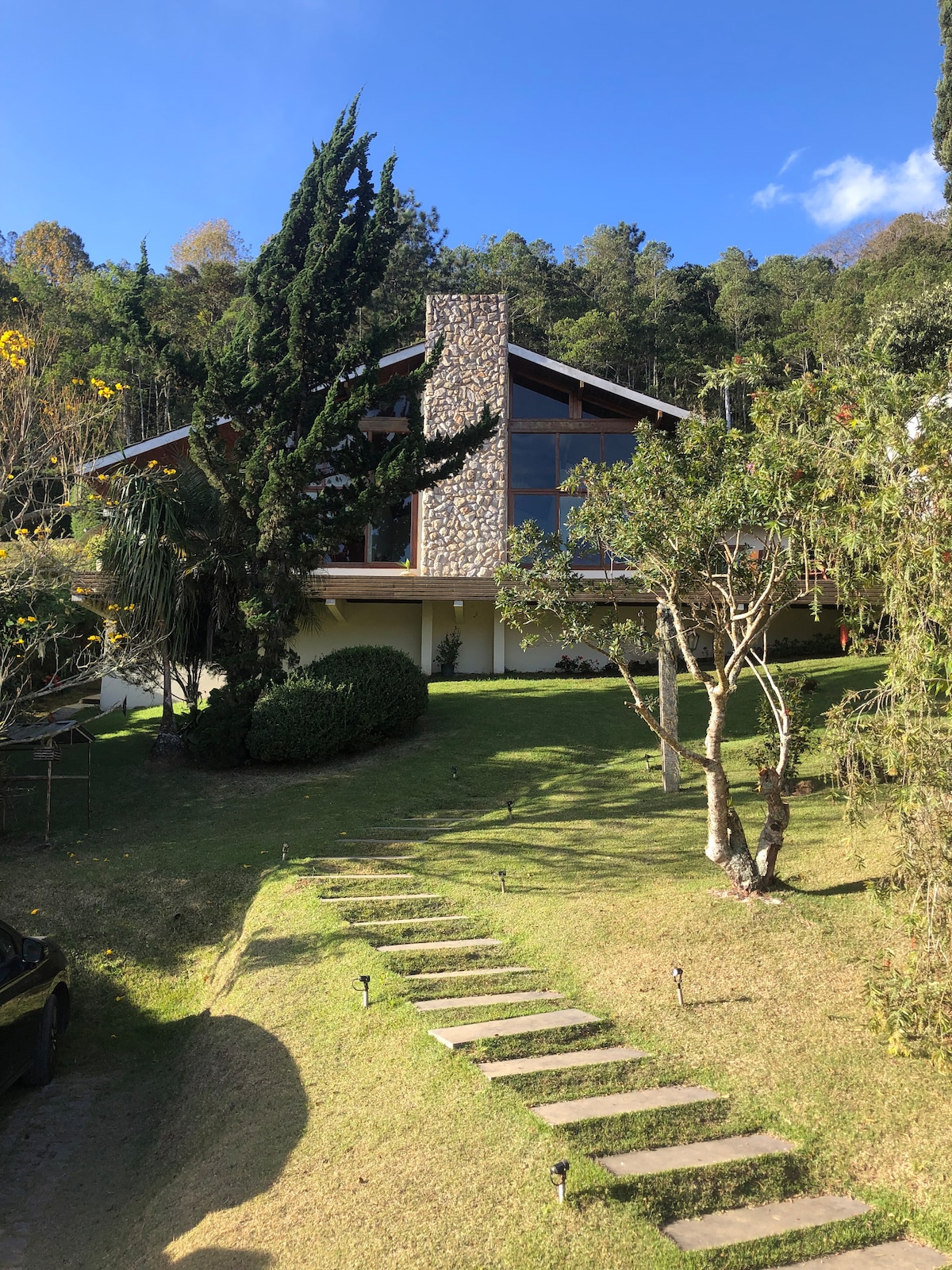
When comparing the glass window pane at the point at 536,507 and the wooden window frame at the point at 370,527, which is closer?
the wooden window frame at the point at 370,527

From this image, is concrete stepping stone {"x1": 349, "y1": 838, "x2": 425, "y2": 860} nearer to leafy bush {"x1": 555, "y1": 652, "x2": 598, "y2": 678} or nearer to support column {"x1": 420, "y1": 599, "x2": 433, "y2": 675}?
support column {"x1": 420, "y1": 599, "x2": 433, "y2": 675}

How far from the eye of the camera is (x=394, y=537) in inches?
865

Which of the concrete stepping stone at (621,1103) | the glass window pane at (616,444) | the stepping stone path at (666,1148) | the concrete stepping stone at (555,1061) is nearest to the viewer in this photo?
the stepping stone path at (666,1148)

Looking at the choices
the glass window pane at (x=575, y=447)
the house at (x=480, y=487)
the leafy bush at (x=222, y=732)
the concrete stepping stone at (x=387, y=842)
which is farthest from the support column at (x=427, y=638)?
the concrete stepping stone at (x=387, y=842)

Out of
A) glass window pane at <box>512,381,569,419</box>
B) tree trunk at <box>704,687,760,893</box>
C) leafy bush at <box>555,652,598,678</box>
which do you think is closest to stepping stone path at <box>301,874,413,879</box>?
tree trunk at <box>704,687,760,893</box>

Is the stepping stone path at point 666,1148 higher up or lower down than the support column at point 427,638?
lower down

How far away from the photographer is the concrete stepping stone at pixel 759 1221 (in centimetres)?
383

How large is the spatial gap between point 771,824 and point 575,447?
15356 mm

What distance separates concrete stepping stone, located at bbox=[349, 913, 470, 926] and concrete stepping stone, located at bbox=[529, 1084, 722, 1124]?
3242mm

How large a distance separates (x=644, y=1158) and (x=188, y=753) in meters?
12.3

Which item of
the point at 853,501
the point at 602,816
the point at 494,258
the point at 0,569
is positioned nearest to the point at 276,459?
the point at 0,569

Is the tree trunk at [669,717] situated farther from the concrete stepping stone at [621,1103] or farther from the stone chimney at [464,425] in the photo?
the stone chimney at [464,425]

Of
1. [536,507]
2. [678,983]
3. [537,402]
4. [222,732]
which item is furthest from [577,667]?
[678,983]

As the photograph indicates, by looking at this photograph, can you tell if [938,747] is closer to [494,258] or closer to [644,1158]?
[644,1158]
